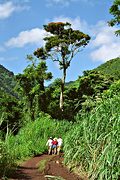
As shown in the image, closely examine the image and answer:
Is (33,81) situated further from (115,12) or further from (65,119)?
(115,12)

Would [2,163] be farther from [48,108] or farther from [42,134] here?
[48,108]

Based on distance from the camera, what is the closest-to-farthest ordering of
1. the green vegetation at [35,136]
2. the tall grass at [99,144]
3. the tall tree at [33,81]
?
1. the tall grass at [99,144]
2. the green vegetation at [35,136]
3. the tall tree at [33,81]

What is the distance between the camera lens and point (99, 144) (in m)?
10.5

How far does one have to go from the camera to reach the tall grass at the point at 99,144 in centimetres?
883

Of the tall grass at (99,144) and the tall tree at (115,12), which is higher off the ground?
the tall tree at (115,12)

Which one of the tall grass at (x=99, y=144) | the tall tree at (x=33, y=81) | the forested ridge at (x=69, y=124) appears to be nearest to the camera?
the tall grass at (x=99, y=144)

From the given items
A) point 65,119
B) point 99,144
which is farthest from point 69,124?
point 99,144

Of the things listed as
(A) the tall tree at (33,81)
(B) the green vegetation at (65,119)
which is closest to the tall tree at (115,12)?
(B) the green vegetation at (65,119)

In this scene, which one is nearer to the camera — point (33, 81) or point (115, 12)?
point (115, 12)

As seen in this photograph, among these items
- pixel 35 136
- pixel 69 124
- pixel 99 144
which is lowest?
pixel 99 144

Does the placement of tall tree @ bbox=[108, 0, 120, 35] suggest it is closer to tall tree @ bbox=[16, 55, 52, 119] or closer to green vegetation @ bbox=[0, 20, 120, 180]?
green vegetation @ bbox=[0, 20, 120, 180]

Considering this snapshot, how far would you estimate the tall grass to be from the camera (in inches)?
348

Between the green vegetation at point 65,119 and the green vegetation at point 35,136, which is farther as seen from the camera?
the green vegetation at point 35,136

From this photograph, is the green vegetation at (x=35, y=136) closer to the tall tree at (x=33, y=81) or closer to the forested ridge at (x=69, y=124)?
the forested ridge at (x=69, y=124)
